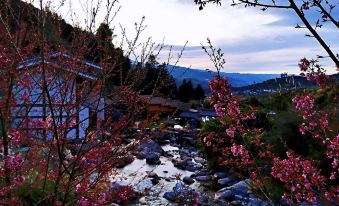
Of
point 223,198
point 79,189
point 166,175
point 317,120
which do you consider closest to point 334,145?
point 317,120

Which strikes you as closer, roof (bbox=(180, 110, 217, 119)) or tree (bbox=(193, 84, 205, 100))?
roof (bbox=(180, 110, 217, 119))

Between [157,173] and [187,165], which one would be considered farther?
[187,165]

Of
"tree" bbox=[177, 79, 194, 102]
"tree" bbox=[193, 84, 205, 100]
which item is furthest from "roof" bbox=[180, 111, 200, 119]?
"tree" bbox=[193, 84, 205, 100]

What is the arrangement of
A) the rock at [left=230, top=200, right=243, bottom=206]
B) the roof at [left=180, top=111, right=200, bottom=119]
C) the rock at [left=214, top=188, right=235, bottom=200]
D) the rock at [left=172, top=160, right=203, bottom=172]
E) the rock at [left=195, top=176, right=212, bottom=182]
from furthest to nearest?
the roof at [left=180, top=111, right=200, bottom=119] < the rock at [left=172, top=160, right=203, bottom=172] < the rock at [left=195, top=176, right=212, bottom=182] < the rock at [left=214, top=188, right=235, bottom=200] < the rock at [left=230, top=200, right=243, bottom=206]

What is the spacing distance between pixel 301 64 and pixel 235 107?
207cm

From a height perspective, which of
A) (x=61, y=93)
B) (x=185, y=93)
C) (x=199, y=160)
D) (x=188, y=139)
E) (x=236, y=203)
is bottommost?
(x=188, y=139)

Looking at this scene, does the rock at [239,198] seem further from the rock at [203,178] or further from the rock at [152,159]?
the rock at [152,159]

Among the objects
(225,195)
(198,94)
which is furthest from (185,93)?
(225,195)

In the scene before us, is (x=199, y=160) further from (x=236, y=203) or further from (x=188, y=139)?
(x=236, y=203)

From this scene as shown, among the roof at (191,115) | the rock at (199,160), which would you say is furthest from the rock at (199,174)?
the roof at (191,115)

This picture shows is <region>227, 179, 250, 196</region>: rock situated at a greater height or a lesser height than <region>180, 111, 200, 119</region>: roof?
greater

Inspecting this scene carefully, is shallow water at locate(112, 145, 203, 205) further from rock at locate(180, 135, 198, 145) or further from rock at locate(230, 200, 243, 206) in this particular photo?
rock at locate(180, 135, 198, 145)

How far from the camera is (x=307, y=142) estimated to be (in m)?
12.8

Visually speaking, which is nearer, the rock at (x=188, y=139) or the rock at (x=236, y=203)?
the rock at (x=236, y=203)
